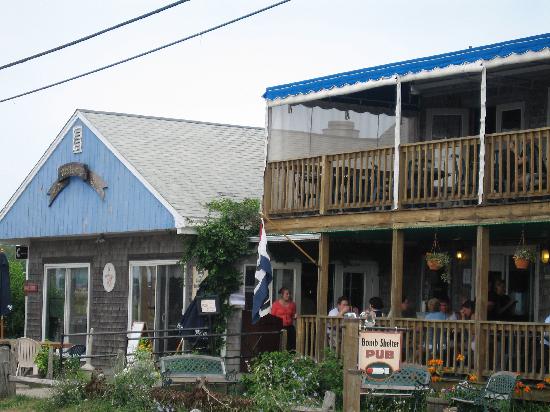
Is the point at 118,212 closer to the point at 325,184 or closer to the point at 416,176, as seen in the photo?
the point at 325,184

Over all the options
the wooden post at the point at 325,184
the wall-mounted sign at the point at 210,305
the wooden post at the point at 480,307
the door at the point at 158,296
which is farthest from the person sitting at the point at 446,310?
the door at the point at 158,296

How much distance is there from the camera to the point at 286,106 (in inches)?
851

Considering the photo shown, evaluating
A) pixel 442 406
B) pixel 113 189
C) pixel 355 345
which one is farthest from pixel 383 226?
pixel 113 189

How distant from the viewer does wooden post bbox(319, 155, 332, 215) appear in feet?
67.5

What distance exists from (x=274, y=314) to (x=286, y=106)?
13.1ft

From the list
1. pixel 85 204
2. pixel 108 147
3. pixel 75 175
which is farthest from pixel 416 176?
pixel 75 175

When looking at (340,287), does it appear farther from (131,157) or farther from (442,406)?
(442,406)

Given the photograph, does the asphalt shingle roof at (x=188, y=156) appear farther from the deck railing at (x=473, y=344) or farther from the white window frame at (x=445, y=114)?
the deck railing at (x=473, y=344)

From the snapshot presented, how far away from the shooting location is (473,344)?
17.9 metres

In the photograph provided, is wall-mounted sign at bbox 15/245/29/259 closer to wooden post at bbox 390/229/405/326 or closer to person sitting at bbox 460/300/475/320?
wooden post at bbox 390/229/405/326

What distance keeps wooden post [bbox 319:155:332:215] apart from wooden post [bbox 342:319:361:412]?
7.51 m

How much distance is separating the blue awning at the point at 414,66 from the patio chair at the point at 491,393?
475 centimetres

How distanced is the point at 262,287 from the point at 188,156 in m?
7.08

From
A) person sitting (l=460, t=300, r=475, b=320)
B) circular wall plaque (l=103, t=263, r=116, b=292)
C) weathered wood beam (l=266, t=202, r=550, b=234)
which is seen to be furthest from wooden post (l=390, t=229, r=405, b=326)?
circular wall plaque (l=103, t=263, r=116, b=292)
